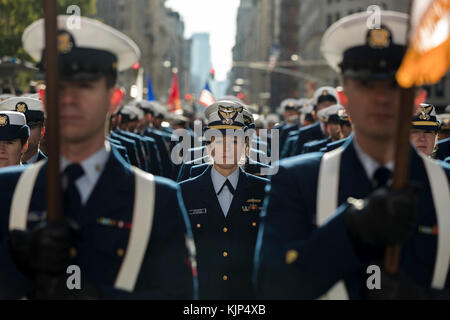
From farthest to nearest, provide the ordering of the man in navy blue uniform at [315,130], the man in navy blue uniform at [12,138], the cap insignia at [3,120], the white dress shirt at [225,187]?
the man in navy blue uniform at [315,130] < the cap insignia at [3,120] < the man in navy blue uniform at [12,138] < the white dress shirt at [225,187]

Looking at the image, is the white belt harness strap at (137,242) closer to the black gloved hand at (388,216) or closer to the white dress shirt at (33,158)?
the black gloved hand at (388,216)

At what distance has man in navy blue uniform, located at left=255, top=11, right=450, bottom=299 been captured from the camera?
10.1 ft

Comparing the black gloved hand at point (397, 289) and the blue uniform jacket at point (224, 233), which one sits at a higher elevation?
the black gloved hand at point (397, 289)

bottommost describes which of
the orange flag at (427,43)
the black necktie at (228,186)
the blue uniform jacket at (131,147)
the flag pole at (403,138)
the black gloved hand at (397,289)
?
the blue uniform jacket at (131,147)

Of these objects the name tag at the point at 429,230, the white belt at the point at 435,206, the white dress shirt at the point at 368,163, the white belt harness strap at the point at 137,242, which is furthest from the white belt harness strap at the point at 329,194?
the white belt harness strap at the point at 137,242

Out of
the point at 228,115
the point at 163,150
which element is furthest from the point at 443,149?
the point at 163,150

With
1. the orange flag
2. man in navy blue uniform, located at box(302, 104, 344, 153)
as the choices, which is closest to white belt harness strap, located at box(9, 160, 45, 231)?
the orange flag

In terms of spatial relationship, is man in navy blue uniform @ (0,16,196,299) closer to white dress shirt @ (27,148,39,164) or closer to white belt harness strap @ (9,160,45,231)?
white belt harness strap @ (9,160,45,231)

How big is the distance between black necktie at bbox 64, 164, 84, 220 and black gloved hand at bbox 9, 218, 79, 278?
312mm

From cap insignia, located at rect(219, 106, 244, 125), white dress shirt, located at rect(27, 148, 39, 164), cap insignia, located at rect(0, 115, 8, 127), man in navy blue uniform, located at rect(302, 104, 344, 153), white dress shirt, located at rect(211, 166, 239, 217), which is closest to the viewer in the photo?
white dress shirt, located at rect(211, 166, 239, 217)

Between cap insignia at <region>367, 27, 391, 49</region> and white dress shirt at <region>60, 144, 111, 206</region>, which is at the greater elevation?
cap insignia at <region>367, 27, 391, 49</region>

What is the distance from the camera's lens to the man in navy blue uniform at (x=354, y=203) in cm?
307

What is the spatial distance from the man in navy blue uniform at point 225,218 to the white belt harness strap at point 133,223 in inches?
93.5

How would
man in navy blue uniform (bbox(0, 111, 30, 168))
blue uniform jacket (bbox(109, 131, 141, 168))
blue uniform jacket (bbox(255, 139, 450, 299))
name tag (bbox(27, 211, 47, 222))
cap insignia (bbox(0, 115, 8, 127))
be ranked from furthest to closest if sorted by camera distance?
1. blue uniform jacket (bbox(109, 131, 141, 168))
2. cap insignia (bbox(0, 115, 8, 127))
3. man in navy blue uniform (bbox(0, 111, 30, 168))
4. name tag (bbox(27, 211, 47, 222))
5. blue uniform jacket (bbox(255, 139, 450, 299))
